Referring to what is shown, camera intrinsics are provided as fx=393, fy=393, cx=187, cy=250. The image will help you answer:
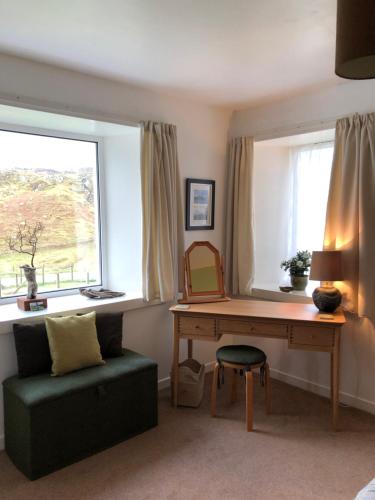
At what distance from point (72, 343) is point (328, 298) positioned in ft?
5.87

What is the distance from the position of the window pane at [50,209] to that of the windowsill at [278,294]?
1.45 m

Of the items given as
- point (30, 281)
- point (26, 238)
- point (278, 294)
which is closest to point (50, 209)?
point (26, 238)

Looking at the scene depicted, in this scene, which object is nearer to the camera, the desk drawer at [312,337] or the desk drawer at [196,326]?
the desk drawer at [312,337]

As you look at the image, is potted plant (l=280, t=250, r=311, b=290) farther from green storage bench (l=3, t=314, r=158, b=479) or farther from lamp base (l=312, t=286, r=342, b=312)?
green storage bench (l=3, t=314, r=158, b=479)

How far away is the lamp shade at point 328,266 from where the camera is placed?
9.11 feet

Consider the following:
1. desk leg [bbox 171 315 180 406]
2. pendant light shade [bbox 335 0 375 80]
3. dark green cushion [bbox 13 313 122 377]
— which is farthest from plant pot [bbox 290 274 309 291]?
pendant light shade [bbox 335 0 375 80]

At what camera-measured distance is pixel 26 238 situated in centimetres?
306

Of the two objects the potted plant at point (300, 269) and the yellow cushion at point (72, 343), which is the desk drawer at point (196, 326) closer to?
the yellow cushion at point (72, 343)

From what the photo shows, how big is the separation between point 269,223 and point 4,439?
9.22ft

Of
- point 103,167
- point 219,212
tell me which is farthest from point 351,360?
point 103,167

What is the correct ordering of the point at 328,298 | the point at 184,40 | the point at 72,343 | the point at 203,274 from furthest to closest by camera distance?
the point at 203,274 → the point at 328,298 → the point at 72,343 → the point at 184,40

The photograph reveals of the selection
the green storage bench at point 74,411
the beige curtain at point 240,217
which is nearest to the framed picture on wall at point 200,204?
the beige curtain at point 240,217

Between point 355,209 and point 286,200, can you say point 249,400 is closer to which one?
point 355,209

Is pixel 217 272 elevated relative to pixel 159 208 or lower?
lower
